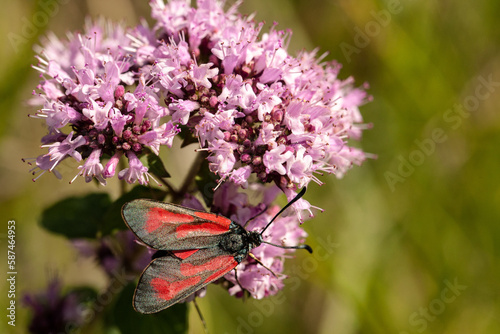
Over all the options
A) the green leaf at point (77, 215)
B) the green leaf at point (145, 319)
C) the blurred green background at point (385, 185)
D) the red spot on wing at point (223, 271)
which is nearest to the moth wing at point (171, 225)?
the red spot on wing at point (223, 271)

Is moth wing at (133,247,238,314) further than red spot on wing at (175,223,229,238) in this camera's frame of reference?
No

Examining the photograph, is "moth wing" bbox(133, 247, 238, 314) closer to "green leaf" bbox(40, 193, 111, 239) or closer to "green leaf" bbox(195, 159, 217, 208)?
"green leaf" bbox(195, 159, 217, 208)

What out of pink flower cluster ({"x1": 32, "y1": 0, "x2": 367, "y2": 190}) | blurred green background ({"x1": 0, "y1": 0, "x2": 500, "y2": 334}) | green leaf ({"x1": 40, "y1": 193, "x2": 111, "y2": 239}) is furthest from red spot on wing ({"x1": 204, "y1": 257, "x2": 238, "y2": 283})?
blurred green background ({"x1": 0, "y1": 0, "x2": 500, "y2": 334})

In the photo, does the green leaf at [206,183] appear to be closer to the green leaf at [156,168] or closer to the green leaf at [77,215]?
the green leaf at [156,168]

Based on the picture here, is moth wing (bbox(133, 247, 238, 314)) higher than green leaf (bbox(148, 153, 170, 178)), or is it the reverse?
green leaf (bbox(148, 153, 170, 178))

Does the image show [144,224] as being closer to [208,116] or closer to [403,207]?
[208,116]

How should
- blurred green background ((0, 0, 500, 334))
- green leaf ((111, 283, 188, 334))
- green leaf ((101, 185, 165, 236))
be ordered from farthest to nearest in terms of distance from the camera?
blurred green background ((0, 0, 500, 334)) < green leaf ((111, 283, 188, 334)) < green leaf ((101, 185, 165, 236))

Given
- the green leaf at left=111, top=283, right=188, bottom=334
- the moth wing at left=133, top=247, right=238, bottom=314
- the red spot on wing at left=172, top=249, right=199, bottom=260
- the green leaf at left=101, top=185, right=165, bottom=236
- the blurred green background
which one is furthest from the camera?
the blurred green background
